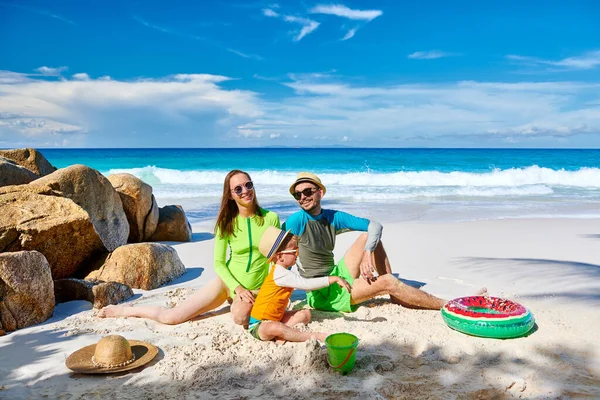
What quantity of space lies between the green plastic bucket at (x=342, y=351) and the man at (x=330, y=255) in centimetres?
105

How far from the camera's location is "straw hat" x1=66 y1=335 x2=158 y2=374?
12.4ft

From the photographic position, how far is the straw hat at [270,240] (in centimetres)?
432

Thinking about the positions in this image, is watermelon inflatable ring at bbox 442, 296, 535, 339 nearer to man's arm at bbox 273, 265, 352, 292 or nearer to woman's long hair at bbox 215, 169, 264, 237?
man's arm at bbox 273, 265, 352, 292

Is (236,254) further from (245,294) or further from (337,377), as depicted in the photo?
(337,377)

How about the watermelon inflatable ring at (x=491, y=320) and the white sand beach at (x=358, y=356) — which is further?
the watermelon inflatable ring at (x=491, y=320)

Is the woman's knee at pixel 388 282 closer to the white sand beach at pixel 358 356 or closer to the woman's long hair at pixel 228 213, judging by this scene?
the white sand beach at pixel 358 356

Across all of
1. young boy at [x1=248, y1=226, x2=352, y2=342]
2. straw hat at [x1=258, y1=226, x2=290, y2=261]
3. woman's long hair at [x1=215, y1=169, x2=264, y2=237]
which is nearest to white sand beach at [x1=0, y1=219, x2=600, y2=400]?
young boy at [x1=248, y1=226, x2=352, y2=342]

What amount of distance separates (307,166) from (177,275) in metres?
34.7

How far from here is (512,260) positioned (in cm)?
750

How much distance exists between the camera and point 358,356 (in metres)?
4.04

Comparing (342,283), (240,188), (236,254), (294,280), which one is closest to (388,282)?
(342,283)

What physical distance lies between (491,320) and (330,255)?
65.4 inches

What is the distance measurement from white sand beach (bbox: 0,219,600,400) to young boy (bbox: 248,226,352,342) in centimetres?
12

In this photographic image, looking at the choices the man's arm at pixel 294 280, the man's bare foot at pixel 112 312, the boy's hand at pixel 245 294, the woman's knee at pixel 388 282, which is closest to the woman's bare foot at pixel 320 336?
the man's arm at pixel 294 280
